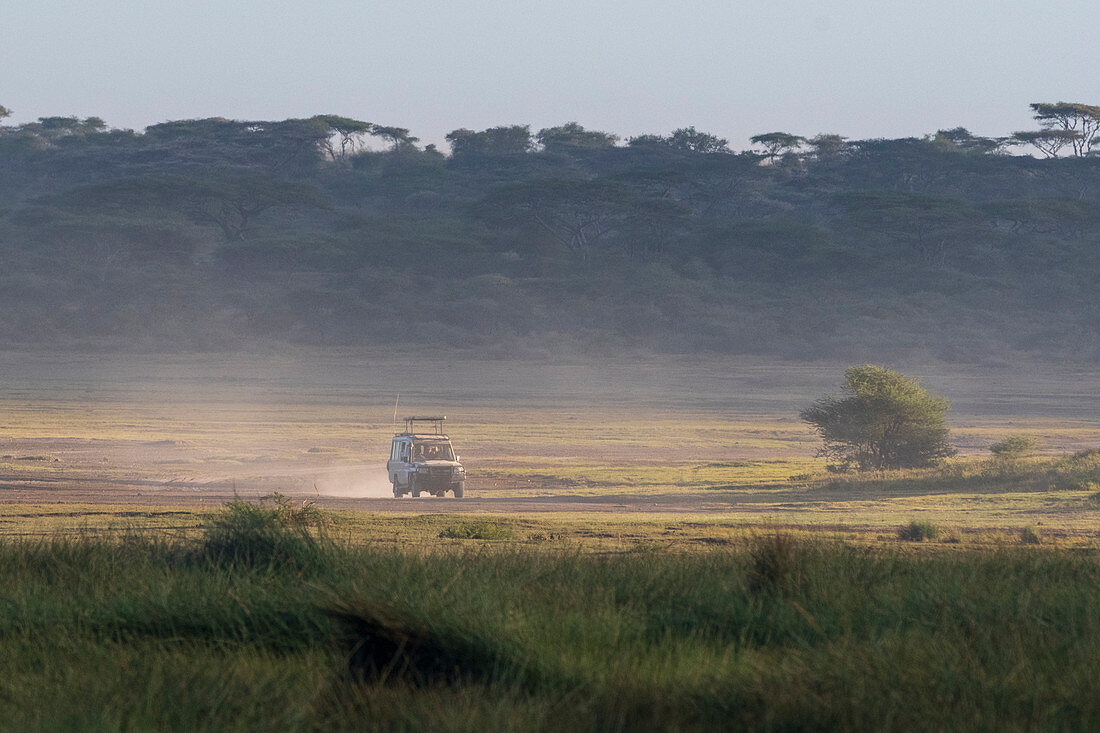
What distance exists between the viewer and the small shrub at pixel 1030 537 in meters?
15.1

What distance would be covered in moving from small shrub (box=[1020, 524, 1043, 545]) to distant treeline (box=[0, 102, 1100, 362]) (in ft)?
186

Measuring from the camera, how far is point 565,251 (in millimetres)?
88688

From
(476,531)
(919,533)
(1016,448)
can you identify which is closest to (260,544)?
(476,531)

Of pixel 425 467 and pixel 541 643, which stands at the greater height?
pixel 541 643

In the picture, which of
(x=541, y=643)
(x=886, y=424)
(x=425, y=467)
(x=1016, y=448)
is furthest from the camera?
(x=886, y=424)

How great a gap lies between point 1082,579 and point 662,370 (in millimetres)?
59773

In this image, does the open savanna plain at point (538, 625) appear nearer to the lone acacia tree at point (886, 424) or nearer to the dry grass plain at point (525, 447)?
the dry grass plain at point (525, 447)

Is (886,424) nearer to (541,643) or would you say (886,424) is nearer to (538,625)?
(538,625)

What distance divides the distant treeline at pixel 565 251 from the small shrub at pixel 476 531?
57272 mm

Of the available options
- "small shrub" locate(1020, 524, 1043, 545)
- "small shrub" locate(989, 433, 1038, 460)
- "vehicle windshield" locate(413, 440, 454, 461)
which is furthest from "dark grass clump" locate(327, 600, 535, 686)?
"small shrub" locate(989, 433, 1038, 460)

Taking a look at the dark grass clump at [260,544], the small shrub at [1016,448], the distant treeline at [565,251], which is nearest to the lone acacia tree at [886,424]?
the small shrub at [1016,448]

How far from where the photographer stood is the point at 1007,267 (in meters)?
87.8

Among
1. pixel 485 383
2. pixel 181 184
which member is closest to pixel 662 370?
pixel 485 383

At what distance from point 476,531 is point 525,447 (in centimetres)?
2240
